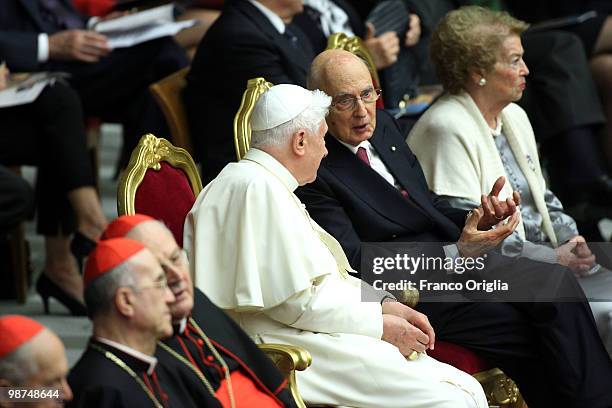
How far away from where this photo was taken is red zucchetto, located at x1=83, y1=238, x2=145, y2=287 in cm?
291

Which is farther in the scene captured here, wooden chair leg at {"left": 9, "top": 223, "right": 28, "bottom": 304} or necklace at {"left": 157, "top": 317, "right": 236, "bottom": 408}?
wooden chair leg at {"left": 9, "top": 223, "right": 28, "bottom": 304}

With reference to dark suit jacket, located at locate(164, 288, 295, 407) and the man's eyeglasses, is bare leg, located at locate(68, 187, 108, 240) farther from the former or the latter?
dark suit jacket, located at locate(164, 288, 295, 407)

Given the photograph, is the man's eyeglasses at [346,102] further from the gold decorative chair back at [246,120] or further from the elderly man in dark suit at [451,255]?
the gold decorative chair back at [246,120]

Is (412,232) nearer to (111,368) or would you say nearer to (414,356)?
(414,356)

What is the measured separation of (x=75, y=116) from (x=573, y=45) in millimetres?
2758

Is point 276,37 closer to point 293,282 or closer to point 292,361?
point 293,282

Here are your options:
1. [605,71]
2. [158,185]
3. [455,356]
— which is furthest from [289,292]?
[605,71]

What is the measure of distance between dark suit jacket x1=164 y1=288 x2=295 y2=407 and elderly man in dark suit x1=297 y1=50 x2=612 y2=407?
90cm

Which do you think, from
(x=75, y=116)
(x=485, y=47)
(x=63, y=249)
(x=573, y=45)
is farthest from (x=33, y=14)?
(x=573, y=45)

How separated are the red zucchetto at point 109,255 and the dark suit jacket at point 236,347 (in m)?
0.50

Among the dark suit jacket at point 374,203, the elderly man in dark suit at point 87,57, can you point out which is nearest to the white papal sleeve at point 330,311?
the dark suit jacket at point 374,203

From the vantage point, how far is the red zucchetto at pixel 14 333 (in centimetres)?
262

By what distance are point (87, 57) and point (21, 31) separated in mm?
356

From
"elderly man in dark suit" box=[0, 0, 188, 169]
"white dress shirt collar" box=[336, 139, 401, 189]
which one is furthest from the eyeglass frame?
"elderly man in dark suit" box=[0, 0, 188, 169]
